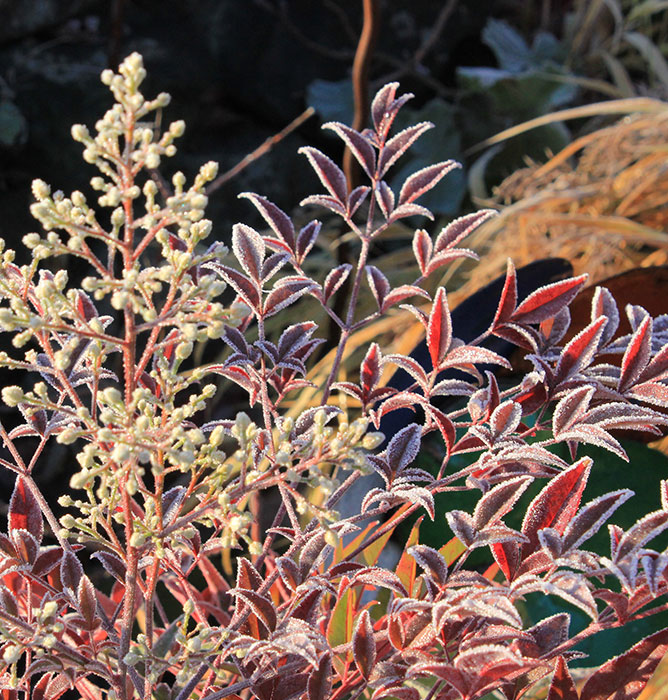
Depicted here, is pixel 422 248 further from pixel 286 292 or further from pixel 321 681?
pixel 321 681

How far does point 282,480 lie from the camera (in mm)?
406

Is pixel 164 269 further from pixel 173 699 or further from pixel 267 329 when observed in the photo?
pixel 267 329

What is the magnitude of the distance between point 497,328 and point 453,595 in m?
0.21

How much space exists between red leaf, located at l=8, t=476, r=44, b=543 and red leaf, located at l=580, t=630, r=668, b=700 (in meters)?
0.35

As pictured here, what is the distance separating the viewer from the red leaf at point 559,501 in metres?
0.46

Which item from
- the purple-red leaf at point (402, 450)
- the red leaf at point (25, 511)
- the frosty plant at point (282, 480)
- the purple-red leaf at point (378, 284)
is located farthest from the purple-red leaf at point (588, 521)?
the red leaf at point (25, 511)

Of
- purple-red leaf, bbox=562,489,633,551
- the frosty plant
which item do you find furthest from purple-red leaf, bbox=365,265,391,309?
purple-red leaf, bbox=562,489,633,551

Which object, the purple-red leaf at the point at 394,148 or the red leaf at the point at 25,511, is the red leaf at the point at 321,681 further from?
the purple-red leaf at the point at 394,148

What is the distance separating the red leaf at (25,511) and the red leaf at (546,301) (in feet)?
1.13

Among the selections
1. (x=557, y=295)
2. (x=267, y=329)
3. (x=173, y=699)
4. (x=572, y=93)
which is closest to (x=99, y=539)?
(x=173, y=699)

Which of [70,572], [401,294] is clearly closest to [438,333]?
[401,294]

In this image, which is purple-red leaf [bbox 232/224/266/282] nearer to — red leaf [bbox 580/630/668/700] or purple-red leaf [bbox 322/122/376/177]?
purple-red leaf [bbox 322/122/376/177]

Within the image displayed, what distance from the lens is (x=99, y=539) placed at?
0.44 meters

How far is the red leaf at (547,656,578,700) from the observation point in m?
0.45
